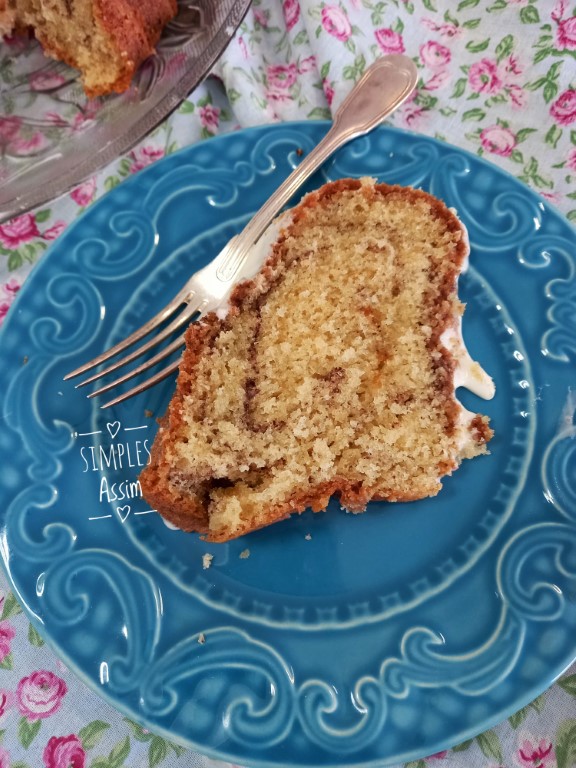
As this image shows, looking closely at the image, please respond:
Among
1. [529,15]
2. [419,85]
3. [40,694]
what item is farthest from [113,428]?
[529,15]

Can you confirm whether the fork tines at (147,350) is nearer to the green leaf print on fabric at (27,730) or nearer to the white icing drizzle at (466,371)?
the white icing drizzle at (466,371)

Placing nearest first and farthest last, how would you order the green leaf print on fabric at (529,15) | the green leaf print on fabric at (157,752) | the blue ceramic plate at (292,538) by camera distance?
the blue ceramic plate at (292,538) → the green leaf print on fabric at (157,752) → the green leaf print on fabric at (529,15)

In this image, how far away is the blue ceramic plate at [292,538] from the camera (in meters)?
1.40

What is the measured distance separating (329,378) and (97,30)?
1.48m

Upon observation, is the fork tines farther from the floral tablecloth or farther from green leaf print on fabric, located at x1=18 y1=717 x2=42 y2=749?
green leaf print on fabric, located at x1=18 y1=717 x2=42 y2=749

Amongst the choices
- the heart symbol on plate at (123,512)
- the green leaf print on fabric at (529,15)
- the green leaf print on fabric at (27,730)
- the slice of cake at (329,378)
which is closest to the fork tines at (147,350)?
the slice of cake at (329,378)

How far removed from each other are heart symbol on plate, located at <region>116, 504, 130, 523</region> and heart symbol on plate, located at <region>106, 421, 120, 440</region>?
209mm

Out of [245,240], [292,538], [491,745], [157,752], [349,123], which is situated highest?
[349,123]

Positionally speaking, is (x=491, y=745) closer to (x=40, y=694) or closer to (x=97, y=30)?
(x=40, y=694)

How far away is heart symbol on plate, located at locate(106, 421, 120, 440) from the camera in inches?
67.7

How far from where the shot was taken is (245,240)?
179cm

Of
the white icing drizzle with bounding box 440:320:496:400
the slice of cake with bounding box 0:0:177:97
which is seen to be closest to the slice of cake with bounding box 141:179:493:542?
the white icing drizzle with bounding box 440:320:496:400

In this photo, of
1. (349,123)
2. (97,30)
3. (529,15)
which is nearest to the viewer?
(349,123)

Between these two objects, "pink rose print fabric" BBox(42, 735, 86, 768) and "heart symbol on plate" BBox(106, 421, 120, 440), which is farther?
"heart symbol on plate" BBox(106, 421, 120, 440)
